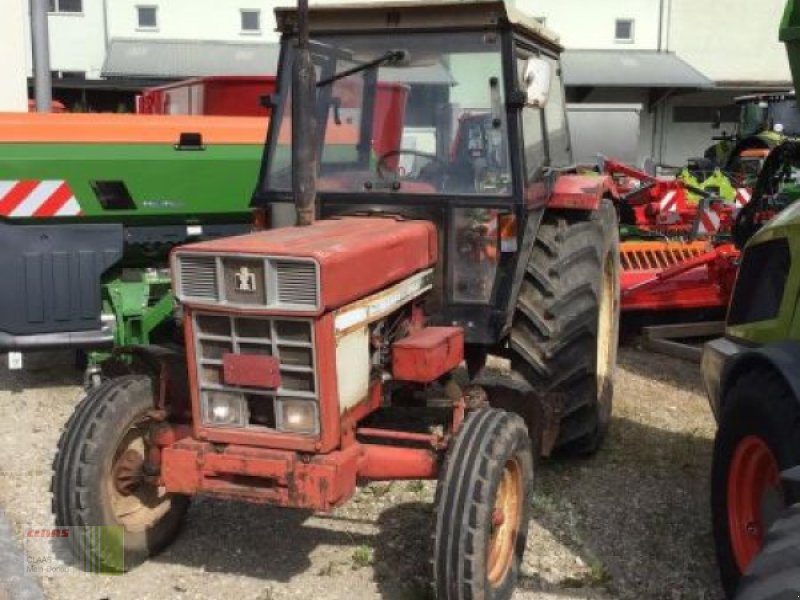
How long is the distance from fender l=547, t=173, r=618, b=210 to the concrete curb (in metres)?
2.70

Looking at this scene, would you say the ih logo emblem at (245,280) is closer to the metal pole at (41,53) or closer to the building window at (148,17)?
the metal pole at (41,53)

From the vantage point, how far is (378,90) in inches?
163

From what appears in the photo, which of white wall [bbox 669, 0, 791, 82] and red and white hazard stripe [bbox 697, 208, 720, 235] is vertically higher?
white wall [bbox 669, 0, 791, 82]

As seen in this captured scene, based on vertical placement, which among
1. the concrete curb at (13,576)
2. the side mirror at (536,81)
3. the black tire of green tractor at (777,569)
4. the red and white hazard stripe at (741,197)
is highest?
the side mirror at (536,81)

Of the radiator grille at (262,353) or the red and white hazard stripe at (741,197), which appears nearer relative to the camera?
the radiator grille at (262,353)

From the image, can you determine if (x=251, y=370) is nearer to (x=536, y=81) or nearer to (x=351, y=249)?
(x=351, y=249)

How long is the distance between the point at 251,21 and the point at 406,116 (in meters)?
23.8

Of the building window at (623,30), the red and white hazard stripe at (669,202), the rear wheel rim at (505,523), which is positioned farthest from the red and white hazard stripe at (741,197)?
the building window at (623,30)

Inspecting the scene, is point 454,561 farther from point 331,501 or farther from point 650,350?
point 650,350

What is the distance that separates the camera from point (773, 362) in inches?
118

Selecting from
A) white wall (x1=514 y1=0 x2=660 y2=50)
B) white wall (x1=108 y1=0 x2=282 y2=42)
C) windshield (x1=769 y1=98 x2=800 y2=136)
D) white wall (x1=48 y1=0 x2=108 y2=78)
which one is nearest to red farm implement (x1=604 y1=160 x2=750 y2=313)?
windshield (x1=769 y1=98 x2=800 y2=136)

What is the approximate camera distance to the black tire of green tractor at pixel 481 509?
3.00 m

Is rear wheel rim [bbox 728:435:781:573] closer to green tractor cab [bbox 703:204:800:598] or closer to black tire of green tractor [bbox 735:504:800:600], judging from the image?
green tractor cab [bbox 703:204:800:598]

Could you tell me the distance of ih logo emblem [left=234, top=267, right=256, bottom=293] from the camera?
308 centimetres
